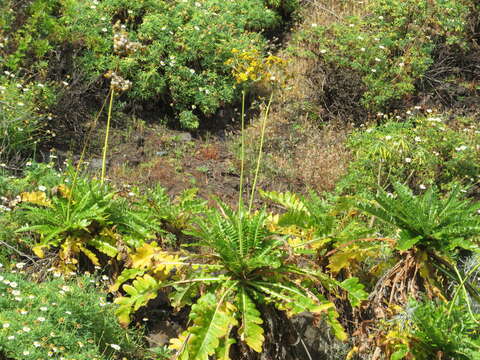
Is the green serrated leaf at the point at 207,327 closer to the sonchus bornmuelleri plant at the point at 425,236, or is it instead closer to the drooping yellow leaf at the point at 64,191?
the sonchus bornmuelleri plant at the point at 425,236

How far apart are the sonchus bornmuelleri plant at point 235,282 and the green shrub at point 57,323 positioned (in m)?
0.19

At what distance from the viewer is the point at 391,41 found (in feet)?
27.1

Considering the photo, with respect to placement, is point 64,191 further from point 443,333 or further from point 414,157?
point 414,157

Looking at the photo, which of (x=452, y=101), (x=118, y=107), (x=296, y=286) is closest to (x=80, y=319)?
(x=296, y=286)

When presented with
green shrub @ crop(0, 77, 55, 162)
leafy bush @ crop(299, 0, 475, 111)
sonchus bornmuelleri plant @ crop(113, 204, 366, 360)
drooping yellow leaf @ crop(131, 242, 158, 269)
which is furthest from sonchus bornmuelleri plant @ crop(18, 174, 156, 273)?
leafy bush @ crop(299, 0, 475, 111)

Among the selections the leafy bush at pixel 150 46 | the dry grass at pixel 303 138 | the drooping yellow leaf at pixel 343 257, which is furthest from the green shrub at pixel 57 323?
the leafy bush at pixel 150 46

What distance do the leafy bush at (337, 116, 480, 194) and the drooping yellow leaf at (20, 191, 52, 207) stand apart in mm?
2905

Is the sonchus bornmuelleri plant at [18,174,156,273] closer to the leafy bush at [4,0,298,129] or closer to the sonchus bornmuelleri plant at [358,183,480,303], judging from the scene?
the sonchus bornmuelleri plant at [358,183,480,303]

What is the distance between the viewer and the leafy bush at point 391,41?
789 centimetres

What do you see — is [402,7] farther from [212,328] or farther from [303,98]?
[212,328]

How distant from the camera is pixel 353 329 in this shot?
4.60 metres

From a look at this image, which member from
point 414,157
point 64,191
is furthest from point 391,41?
point 64,191

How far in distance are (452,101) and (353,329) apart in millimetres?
4721

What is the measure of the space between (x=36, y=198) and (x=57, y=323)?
1.32 meters
